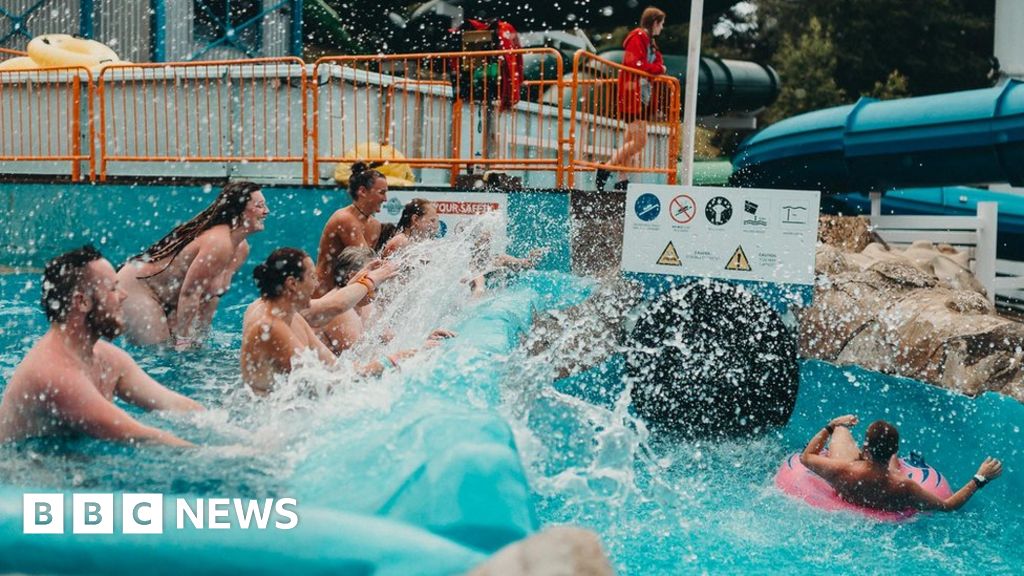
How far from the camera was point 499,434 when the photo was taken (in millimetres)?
3258

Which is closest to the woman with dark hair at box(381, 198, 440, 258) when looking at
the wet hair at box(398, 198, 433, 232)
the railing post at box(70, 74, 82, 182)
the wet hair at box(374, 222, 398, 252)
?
the wet hair at box(398, 198, 433, 232)

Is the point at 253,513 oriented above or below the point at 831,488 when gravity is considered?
above

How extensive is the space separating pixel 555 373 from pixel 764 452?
5.04 feet

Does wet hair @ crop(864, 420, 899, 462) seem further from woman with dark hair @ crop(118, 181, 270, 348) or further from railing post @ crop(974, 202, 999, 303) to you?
railing post @ crop(974, 202, 999, 303)

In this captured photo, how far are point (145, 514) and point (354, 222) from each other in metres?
5.68

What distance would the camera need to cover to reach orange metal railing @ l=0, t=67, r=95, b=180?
1147cm

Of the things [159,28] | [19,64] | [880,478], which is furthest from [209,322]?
[159,28]

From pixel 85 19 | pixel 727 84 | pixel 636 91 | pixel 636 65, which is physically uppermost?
pixel 727 84

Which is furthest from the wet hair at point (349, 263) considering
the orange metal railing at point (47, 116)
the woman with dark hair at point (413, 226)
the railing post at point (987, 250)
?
the railing post at point (987, 250)

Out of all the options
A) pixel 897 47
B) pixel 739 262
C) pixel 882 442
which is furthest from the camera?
pixel 897 47

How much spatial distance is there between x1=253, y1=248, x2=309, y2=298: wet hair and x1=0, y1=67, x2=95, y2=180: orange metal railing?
706 cm

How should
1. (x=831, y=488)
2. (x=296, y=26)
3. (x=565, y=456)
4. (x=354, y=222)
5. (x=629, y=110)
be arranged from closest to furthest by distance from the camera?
1. (x=831, y=488)
2. (x=565, y=456)
3. (x=354, y=222)
4. (x=629, y=110)
5. (x=296, y=26)

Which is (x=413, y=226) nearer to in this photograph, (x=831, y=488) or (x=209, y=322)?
(x=209, y=322)

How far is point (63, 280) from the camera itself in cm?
363
